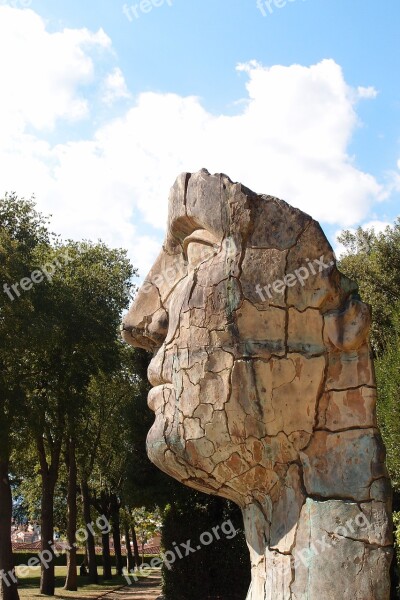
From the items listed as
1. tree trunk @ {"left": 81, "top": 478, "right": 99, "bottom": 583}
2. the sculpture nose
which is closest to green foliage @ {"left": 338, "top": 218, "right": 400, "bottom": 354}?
tree trunk @ {"left": 81, "top": 478, "right": 99, "bottom": 583}

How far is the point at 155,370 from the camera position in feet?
10.6

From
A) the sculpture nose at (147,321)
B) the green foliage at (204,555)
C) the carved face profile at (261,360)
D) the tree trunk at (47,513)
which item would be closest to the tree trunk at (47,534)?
the tree trunk at (47,513)

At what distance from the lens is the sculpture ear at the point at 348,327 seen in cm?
287

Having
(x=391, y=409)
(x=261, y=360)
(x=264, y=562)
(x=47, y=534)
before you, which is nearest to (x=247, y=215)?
(x=261, y=360)

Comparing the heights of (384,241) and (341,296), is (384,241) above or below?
above

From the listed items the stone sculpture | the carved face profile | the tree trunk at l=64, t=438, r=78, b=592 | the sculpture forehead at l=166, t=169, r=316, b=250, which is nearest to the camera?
the stone sculpture

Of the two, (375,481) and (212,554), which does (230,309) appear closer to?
(375,481)

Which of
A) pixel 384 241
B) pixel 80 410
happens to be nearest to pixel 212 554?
pixel 80 410

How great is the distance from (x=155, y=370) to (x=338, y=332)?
0.95 metres

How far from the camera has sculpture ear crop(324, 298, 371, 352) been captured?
287cm

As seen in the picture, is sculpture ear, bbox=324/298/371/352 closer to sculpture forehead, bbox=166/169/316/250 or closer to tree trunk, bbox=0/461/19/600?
sculpture forehead, bbox=166/169/316/250

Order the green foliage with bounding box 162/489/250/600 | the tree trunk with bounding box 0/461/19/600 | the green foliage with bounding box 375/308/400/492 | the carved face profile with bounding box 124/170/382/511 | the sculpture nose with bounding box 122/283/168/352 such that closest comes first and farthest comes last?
1. the carved face profile with bounding box 124/170/382/511
2. the sculpture nose with bounding box 122/283/168/352
3. the green foliage with bounding box 375/308/400/492
4. the green foliage with bounding box 162/489/250/600
5. the tree trunk with bounding box 0/461/19/600

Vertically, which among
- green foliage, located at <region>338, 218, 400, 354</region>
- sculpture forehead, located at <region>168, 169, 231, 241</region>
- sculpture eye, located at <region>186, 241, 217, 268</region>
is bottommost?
sculpture eye, located at <region>186, 241, 217, 268</region>

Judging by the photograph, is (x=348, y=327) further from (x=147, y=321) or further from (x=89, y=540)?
(x=89, y=540)
